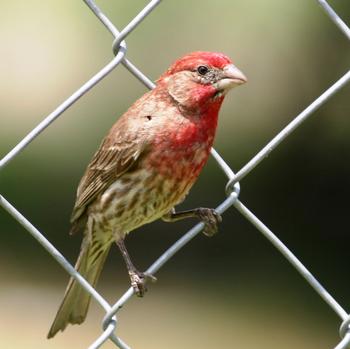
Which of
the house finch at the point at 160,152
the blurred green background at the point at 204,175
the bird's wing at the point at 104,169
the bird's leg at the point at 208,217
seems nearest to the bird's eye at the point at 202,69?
the house finch at the point at 160,152

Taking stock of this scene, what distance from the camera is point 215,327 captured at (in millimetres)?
6648

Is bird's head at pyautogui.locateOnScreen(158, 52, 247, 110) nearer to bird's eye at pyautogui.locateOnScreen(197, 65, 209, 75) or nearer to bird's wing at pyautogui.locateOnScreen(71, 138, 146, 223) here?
bird's eye at pyautogui.locateOnScreen(197, 65, 209, 75)

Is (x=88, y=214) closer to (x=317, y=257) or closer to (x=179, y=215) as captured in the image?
(x=179, y=215)

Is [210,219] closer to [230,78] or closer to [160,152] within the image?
[160,152]

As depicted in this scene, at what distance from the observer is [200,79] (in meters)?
3.88

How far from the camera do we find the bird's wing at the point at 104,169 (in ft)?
13.1

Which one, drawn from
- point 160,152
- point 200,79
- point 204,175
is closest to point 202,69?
point 200,79

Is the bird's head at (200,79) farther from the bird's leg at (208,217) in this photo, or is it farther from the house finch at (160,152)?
the bird's leg at (208,217)

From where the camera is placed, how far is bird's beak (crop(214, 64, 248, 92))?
377cm

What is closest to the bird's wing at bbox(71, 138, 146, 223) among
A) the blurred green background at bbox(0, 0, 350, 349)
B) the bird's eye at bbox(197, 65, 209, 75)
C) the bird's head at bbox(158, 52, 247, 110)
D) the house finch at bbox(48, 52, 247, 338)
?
the house finch at bbox(48, 52, 247, 338)

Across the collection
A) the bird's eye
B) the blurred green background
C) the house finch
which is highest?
the bird's eye

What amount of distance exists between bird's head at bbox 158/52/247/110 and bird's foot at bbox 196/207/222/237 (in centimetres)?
40

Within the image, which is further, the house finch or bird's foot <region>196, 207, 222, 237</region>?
the house finch

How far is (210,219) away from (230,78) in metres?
0.52
